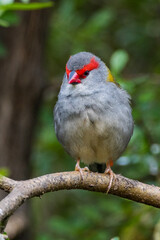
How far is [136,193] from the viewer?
3.89 m

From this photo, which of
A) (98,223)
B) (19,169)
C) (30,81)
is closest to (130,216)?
(98,223)

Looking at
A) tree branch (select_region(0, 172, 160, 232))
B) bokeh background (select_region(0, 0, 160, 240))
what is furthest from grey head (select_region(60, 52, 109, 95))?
tree branch (select_region(0, 172, 160, 232))

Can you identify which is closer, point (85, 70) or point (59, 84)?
point (85, 70)

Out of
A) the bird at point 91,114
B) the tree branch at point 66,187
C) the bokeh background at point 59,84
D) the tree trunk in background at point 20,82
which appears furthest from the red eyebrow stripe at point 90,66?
the tree trunk in background at point 20,82

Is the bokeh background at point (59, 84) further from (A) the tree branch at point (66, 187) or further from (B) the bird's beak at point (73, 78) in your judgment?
(A) the tree branch at point (66, 187)

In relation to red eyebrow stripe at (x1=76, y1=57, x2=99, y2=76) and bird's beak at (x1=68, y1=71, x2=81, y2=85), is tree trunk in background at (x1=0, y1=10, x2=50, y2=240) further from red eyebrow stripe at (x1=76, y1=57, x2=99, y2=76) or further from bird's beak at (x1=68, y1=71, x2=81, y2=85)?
bird's beak at (x1=68, y1=71, x2=81, y2=85)

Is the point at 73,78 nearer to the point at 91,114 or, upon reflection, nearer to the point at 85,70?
the point at 85,70

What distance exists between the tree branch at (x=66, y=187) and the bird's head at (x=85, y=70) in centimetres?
107

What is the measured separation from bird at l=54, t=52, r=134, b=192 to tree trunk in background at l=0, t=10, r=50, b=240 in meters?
1.89

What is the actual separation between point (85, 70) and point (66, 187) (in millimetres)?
1501

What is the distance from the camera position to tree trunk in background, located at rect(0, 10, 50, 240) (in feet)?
21.8

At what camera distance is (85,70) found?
15.6ft

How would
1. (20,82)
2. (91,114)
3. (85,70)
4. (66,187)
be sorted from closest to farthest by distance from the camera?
(66,187)
(91,114)
(85,70)
(20,82)

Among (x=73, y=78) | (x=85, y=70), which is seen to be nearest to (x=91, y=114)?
(x=73, y=78)
